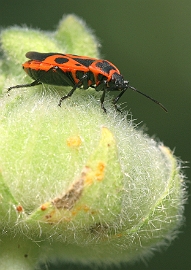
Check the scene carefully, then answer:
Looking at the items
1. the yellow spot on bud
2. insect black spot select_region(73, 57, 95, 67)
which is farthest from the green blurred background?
the yellow spot on bud

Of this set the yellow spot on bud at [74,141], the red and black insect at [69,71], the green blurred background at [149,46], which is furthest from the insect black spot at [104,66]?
the green blurred background at [149,46]

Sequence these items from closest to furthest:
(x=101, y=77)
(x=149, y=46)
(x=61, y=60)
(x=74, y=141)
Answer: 1. (x=74, y=141)
2. (x=61, y=60)
3. (x=101, y=77)
4. (x=149, y=46)

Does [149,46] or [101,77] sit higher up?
[101,77]

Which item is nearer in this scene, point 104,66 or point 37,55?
point 37,55

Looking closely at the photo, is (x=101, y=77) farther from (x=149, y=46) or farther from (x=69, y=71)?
(x=149, y=46)

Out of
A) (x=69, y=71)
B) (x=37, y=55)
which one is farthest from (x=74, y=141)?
(x=37, y=55)

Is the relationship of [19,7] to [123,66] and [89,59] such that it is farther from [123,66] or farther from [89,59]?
[89,59]

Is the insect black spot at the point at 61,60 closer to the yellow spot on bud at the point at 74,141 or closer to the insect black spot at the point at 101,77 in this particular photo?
the insect black spot at the point at 101,77
